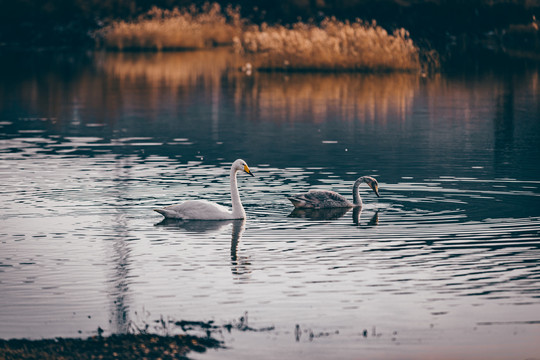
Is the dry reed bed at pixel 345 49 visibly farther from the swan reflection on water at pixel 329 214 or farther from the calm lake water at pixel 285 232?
the swan reflection on water at pixel 329 214

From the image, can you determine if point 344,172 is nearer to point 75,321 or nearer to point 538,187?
point 538,187

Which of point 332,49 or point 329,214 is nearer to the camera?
point 329,214

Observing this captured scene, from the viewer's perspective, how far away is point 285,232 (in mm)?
15961

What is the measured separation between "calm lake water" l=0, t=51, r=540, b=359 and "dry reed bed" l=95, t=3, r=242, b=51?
35.2 m

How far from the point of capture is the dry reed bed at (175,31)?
71.2 m

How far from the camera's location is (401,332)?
10.7 meters

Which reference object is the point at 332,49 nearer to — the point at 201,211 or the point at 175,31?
the point at 175,31

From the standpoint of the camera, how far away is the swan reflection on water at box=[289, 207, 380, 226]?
56.6 ft

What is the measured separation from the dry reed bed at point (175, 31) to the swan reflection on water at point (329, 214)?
53.9 meters

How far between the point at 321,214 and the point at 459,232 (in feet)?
8.58

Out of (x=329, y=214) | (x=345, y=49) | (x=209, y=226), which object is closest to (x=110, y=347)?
(x=209, y=226)

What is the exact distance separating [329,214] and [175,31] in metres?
55.0

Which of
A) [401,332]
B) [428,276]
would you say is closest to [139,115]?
[428,276]

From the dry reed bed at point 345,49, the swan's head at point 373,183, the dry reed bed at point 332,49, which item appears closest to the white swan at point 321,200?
the swan's head at point 373,183
